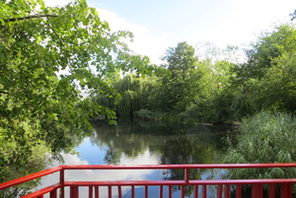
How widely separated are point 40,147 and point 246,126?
8954 millimetres

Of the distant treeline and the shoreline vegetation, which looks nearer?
the shoreline vegetation

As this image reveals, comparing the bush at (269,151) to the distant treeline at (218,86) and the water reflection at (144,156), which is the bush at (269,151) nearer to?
the water reflection at (144,156)

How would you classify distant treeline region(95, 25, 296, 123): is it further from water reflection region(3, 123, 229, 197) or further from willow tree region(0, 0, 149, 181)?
water reflection region(3, 123, 229, 197)

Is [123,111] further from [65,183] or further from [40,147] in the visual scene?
[65,183]

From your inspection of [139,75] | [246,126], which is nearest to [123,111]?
[246,126]

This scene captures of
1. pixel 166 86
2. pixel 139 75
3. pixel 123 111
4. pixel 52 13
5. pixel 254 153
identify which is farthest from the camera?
pixel 123 111

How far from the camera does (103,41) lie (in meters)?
2.49

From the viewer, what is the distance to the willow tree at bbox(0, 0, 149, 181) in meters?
2.22

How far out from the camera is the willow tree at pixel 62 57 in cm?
222

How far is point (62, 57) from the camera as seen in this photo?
240 cm

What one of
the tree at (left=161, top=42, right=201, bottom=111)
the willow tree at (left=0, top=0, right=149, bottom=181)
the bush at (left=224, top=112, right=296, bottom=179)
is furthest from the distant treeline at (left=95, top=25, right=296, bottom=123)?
the bush at (left=224, top=112, right=296, bottom=179)

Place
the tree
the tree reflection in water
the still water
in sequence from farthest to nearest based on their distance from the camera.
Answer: the tree → the tree reflection in water → the still water

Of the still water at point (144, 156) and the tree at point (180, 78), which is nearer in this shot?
the still water at point (144, 156)

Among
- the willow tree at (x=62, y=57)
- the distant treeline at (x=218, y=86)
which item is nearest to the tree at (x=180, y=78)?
the distant treeline at (x=218, y=86)
